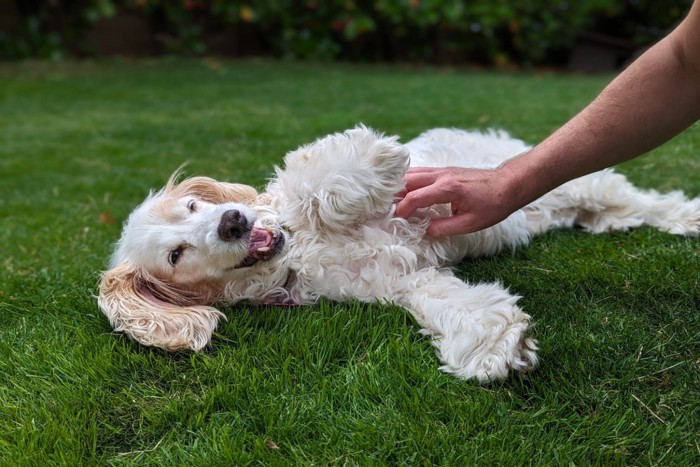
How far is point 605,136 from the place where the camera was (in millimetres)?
2414

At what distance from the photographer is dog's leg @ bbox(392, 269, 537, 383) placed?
7.70 ft

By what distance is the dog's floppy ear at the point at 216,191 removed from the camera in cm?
338

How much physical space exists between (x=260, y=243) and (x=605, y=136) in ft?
5.08

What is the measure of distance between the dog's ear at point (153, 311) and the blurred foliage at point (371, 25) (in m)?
13.4

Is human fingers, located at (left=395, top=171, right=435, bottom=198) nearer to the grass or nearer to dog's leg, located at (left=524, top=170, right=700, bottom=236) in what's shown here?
the grass

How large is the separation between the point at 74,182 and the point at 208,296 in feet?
12.4

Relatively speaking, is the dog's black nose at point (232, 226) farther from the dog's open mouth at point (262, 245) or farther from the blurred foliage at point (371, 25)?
the blurred foliage at point (371, 25)

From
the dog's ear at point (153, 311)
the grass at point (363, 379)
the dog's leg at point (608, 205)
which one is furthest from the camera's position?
the dog's leg at point (608, 205)

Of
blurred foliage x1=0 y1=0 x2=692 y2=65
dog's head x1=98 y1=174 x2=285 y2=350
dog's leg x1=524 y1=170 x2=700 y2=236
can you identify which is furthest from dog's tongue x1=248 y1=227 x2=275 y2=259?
blurred foliage x1=0 y1=0 x2=692 y2=65

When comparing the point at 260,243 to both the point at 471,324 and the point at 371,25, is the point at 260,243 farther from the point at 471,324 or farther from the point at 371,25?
the point at 371,25

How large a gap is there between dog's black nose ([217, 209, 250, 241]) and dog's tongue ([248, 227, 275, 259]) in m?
0.08

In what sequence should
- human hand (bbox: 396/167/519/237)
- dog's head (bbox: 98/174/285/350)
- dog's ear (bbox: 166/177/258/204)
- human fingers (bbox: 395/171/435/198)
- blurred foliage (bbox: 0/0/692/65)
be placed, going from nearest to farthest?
human hand (bbox: 396/167/519/237), dog's head (bbox: 98/174/285/350), human fingers (bbox: 395/171/435/198), dog's ear (bbox: 166/177/258/204), blurred foliage (bbox: 0/0/692/65)

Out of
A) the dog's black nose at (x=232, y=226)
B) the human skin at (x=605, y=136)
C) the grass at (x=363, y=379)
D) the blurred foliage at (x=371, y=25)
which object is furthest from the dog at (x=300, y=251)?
the blurred foliage at (x=371, y=25)

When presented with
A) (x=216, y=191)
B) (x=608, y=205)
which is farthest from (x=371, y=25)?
(x=216, y=191)
